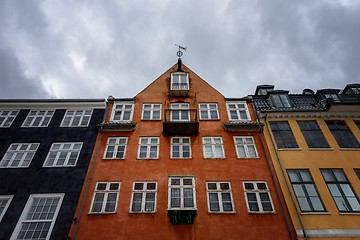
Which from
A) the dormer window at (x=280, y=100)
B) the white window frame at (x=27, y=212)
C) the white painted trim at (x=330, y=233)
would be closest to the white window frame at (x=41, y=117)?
the white window frame at (x=27, y=212)

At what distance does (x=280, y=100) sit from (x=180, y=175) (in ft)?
41.7

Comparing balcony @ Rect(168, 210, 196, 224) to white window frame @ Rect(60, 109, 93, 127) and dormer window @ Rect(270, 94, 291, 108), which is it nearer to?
white window frame @ Rect(60, 109, 93, 127)

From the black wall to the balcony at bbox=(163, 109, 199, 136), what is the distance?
249 inches

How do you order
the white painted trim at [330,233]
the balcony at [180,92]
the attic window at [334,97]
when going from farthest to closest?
the balcony at [180,92]
the attic window at [334,97]
the white painted trim at [330,233]

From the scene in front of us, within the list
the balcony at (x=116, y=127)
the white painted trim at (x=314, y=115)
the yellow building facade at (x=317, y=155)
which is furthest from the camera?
the white painted trim at (x=314, y=115)

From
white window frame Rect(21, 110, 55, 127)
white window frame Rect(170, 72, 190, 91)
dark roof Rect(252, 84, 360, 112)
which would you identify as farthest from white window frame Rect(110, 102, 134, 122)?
dark roof Rect(252, 84, 360, 112)

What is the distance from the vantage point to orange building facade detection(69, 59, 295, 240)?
1416cm

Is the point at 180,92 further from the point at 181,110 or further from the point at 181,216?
the point at 181,216

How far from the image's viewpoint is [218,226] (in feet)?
46.5

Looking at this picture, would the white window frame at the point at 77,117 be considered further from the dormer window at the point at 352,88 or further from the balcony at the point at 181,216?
the dormer window at the point at 352,88

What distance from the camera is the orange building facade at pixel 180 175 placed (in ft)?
46.4

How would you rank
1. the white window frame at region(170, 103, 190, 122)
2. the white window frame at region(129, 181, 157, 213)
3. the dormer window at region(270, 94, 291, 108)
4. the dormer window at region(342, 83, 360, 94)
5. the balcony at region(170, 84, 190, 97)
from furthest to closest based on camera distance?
the dormer window at region(342, 83, 360, 94)
the balcony at region(170, 84, 190, 97)
the dormer window at region(270, 94, 291, 108)
the white window frame at region(170, 103, 190, 122)
the white window frame at region(129, 181, 157, 213)

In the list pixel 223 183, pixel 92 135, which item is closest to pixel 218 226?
pixel 223 183

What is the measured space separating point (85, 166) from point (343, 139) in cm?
2106
